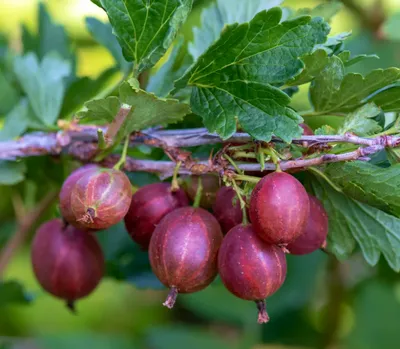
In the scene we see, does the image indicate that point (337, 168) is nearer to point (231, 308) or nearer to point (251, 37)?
point (251, 37)

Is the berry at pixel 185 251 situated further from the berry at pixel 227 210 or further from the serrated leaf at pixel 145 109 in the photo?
the serrated leaf at pixel 145 109

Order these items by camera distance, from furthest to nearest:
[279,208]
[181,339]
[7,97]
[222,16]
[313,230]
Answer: [181,339]
[7,97]
[222,16]
[313,230]
[279,208]

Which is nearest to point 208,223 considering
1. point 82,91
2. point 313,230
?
point 313,230

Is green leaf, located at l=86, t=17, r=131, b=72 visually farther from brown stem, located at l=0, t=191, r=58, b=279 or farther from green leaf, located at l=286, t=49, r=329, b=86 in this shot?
green leaf, located at l=286, t=49, r=329, b=86

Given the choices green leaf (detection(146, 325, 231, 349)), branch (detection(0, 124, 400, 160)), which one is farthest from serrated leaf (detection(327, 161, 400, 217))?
green leaf (detection(146, 325, 231, 349))

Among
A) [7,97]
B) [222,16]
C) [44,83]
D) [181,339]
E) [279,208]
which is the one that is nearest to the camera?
[279,208]

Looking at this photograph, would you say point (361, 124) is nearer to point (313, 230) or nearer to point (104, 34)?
point (313, 230)

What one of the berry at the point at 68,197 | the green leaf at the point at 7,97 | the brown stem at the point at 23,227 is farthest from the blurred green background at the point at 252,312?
the berry at the point at 68,197
